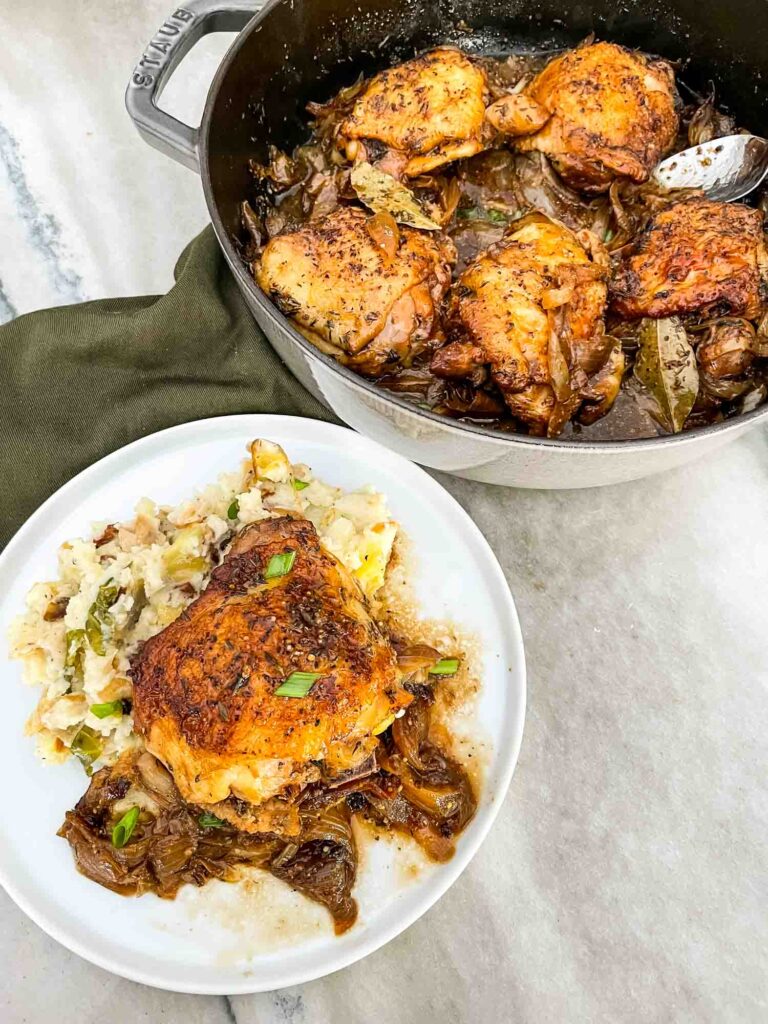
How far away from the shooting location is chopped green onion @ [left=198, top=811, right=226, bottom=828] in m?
2.05

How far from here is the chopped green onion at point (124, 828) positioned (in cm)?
204

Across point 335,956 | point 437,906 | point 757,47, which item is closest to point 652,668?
point 437,906

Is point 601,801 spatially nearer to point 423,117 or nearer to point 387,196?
point 387,196

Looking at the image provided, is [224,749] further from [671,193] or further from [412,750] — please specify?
[671,193]

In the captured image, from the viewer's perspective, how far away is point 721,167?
246 centimetres

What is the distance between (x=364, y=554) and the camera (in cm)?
221

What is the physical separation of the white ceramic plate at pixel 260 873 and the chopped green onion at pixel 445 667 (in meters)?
0.09

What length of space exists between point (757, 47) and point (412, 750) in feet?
7.17

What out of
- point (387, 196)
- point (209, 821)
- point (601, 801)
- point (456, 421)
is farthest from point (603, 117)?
point (209, 821)

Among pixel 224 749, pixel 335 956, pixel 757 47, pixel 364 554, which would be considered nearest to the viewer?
pixel 224 749

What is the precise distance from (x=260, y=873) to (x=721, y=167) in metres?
2.29

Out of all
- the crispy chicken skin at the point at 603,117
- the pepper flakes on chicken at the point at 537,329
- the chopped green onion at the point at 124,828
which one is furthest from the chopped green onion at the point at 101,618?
the crispy chicken skin at the point at 603,117

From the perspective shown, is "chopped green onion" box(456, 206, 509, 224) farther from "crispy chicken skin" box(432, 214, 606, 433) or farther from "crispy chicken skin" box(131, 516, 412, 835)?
"crispy chicken skin" box(131, 516, 412, 835)

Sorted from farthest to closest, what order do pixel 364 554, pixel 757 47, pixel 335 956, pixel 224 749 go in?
pixel 757 47 → pixel 364 554 → pixel 335 956 → pixel 224 749
